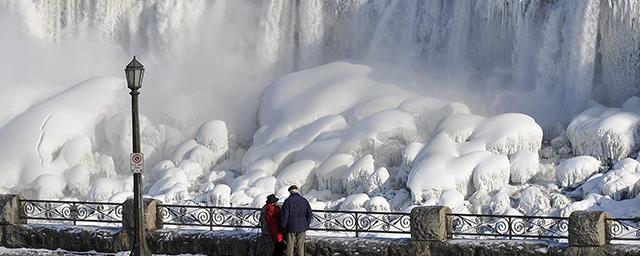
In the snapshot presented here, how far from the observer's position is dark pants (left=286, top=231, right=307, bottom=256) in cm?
2373

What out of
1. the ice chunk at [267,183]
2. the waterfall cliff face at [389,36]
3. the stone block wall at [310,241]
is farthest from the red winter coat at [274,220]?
the waterfall cliff face at [389,36]

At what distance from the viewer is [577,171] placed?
3506 cm

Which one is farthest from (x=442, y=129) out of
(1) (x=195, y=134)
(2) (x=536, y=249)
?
(2) (x=536, y=249)

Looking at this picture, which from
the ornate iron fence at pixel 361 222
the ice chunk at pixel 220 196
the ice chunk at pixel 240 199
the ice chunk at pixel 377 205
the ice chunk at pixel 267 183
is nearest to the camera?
the ornate iron fence at pixel 361 222

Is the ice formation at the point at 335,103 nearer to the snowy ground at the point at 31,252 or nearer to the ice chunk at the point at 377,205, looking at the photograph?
the ice chunk at the point at 377,205

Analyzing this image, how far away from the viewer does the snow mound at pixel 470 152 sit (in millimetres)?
35656

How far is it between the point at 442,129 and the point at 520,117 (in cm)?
193

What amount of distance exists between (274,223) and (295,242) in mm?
480

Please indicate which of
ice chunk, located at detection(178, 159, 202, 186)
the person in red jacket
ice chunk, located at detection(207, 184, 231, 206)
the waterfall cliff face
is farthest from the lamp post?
the waterfall cliff face

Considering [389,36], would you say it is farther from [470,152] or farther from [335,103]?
[470,152]

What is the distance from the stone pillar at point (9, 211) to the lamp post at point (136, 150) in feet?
10.0

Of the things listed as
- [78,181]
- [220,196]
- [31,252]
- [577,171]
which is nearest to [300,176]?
[220,196]

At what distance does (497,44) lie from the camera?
40.6 meters

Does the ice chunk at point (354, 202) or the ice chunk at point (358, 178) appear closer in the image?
the ice chunk at point (354, 202)
